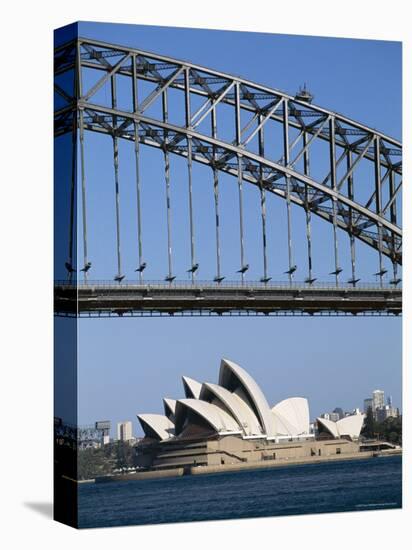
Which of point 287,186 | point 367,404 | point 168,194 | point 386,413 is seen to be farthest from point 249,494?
point 287,186

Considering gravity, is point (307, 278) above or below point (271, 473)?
above

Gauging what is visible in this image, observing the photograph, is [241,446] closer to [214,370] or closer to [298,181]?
[214,370]

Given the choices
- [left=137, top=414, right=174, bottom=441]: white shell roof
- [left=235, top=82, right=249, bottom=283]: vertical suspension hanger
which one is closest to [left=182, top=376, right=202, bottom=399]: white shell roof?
[left=137, top=414, right=174, bottom=441]: white shell roof

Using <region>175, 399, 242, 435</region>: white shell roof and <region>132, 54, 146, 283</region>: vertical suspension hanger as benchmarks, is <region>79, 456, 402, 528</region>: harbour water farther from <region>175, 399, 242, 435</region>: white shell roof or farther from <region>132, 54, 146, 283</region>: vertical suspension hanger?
<region>132, 54, 146, 283</region>: vertical suspension hanger

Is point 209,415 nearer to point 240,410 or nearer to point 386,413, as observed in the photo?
point 240,410

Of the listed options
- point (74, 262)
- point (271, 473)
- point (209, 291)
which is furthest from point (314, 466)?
point (74, 262)

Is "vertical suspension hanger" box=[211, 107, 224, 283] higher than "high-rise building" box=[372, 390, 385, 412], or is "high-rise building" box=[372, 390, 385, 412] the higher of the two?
"vertical suspension hanger" box=[211, 107, 224, 283]
